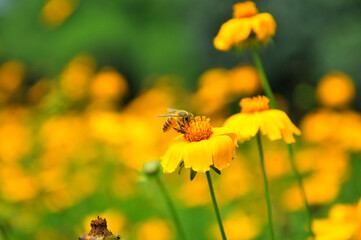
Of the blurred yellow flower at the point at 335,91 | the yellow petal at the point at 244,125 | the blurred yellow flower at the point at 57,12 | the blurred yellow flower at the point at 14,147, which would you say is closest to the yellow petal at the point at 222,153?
the yellow petal at the point at 244,125

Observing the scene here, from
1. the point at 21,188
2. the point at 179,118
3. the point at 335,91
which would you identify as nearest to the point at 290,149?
the point at 179,118

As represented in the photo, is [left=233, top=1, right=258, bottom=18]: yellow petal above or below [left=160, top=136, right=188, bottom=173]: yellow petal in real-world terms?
above

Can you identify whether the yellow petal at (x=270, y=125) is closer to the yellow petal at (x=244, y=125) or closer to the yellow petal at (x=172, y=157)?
the yellow petal at (x=244, y=125)

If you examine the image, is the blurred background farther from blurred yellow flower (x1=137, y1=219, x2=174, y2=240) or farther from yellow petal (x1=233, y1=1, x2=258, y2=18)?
yellow petal (x1=233, y1=1, x2=258, y2=18)

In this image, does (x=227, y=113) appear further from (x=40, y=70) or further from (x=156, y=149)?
(x=40, y=70)

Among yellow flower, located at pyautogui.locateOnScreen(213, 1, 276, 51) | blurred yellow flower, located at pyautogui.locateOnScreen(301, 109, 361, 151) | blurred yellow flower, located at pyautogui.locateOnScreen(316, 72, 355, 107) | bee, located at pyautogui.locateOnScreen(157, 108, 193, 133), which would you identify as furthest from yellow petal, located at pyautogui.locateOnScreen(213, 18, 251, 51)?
blurred yellow flower, located at pyautogui.locateOnScreen(316, 72, 355, 107)

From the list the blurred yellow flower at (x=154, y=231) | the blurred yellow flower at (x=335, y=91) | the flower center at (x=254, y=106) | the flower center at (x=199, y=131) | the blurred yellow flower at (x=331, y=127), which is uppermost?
the blurred yellow flower at (x=335, y=91)
